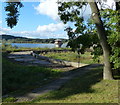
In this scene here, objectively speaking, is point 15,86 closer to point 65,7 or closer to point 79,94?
point 79,94

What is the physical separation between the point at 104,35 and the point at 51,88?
10.8ft

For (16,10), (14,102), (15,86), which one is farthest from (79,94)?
(16,10)

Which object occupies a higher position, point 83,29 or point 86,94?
point 83,29

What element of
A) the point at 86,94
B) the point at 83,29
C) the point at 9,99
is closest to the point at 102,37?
the point at 83,29

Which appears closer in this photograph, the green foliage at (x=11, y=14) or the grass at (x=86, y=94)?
the grass at (x=86, y=94)

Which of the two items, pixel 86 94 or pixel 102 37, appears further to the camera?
pixel 102 37

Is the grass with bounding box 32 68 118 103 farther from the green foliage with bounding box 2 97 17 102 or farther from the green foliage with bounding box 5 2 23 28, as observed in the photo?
the green foliage with bounding box 5 2 23 28

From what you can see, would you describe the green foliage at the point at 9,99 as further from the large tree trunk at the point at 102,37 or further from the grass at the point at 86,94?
the large tree trunk at the point at 102,37

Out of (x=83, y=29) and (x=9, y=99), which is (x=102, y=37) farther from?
(x=9, y=99)

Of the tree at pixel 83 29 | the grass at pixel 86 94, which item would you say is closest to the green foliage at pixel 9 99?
the grass at pixel 86 94

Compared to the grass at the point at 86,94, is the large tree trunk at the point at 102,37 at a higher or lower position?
higher

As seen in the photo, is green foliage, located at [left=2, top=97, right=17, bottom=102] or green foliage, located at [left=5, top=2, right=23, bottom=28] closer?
green foliage, located at [left=2, top=97, right=17, bottom=102]

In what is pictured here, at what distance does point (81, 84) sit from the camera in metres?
8.54

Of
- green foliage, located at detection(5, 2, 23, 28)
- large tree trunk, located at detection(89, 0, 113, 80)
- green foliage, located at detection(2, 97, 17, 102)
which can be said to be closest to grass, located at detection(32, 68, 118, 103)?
large tree trunk, located at detection(89, 0, 113, 80)
